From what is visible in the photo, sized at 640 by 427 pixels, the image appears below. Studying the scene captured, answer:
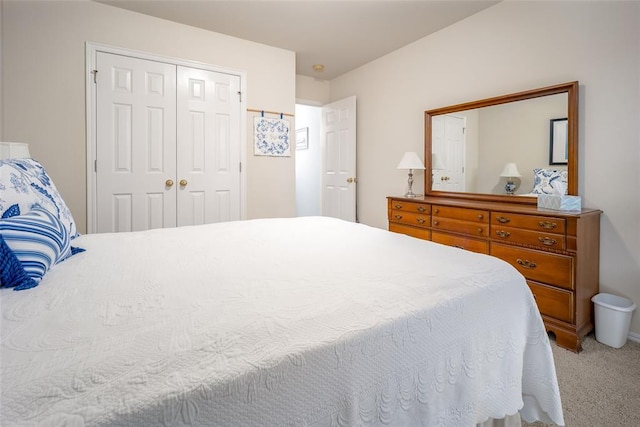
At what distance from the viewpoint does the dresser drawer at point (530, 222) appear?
82.4 inches

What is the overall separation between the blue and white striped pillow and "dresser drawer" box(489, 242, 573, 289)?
2.59 metres

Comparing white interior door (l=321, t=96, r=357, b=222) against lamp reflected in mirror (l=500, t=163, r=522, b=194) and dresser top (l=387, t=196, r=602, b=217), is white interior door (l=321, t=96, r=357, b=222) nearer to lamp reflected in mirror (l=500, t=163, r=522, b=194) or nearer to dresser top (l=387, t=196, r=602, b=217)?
dresser top (l=387, t=196, r=602, b=217)

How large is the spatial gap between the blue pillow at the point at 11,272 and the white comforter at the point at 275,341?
0.04m

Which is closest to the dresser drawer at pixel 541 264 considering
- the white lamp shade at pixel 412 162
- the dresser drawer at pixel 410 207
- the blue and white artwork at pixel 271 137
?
the dresser drawer at pixel 410 207

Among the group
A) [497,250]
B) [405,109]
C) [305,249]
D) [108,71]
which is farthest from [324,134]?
[305,249]

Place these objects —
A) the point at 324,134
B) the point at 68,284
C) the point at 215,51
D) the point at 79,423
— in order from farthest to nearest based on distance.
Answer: the point at 324,134 < the point at 215,51 < the point at 68,284 < the point at 79,423

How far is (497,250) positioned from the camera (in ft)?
7.99

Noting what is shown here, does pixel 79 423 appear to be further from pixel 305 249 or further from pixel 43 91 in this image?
pixel 43 91

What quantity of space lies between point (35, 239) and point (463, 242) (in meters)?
2.63

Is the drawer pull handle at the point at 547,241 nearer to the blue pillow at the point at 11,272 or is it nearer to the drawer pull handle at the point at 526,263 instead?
the drawer pull handle at the point at 526,263

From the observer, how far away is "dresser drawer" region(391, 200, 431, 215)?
3003 mm

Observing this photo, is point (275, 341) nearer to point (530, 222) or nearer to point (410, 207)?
point (530, 222)

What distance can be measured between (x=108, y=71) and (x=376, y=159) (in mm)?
2985

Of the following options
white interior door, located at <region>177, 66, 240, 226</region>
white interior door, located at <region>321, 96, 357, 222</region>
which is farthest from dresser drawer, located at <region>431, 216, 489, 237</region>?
white interior door, located at <region>177, 66, 240, 226</region>
